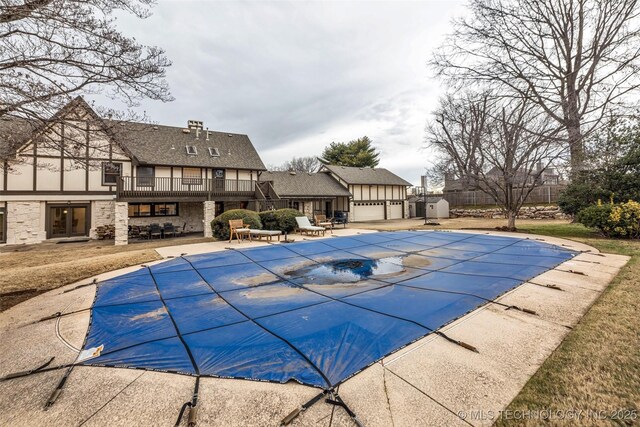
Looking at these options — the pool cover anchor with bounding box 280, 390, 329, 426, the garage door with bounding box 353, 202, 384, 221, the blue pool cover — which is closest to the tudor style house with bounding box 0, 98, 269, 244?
the blue pool cover

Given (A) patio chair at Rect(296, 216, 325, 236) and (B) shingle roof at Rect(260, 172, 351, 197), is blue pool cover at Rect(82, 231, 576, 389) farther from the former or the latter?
(B) shingle roof at Rect(260, 172, 351, 197)

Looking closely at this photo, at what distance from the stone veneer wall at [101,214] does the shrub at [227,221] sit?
7763 mm

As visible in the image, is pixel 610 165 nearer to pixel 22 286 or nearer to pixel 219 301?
pixel 219 301

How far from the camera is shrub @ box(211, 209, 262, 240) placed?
1109cm

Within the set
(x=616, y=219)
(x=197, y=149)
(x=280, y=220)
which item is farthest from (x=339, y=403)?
(x=197, y=149)

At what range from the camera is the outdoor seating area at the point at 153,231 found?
13812mm

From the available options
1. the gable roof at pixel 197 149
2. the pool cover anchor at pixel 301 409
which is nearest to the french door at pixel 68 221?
the gable roof at pixel 197 149

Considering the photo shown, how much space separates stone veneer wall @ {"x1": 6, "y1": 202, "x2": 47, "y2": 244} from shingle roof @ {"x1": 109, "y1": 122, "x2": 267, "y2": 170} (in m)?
5.48

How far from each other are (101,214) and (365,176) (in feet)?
68.8

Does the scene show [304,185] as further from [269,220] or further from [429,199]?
[429,199]

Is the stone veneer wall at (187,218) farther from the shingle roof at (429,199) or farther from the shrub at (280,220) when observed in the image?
the shingle roof at (429,199)

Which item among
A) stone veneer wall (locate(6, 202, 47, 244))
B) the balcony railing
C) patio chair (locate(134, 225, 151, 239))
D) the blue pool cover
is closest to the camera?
the blue pool cover

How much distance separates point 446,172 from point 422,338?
16648 mm

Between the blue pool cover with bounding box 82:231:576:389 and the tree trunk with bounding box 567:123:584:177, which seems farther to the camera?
the tree trunk with bounding box 567:123:584:177
